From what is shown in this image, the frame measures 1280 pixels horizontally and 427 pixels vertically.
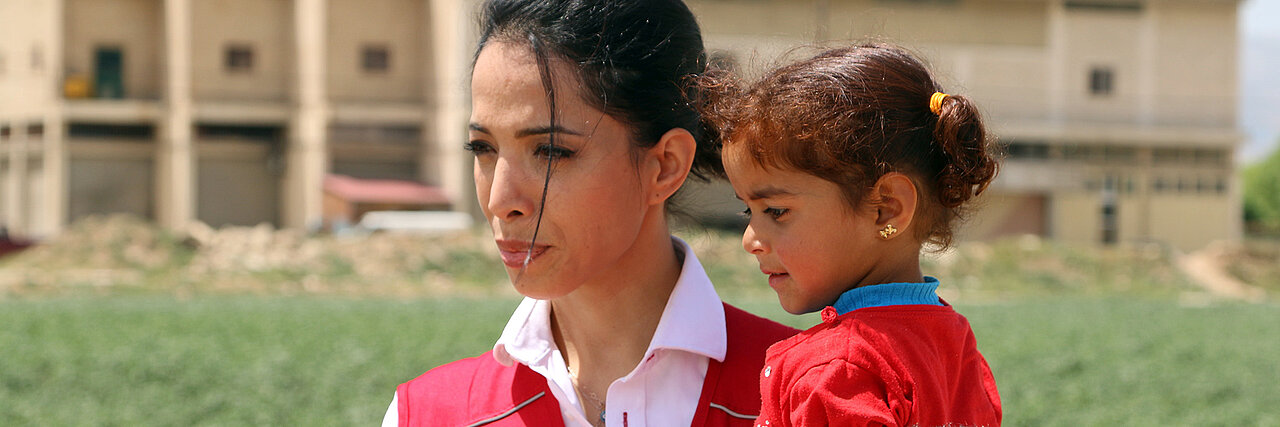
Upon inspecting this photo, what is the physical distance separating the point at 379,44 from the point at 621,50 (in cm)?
3458

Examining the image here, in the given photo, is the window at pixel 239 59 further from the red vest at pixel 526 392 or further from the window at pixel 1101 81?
the red vest at pixel 526 392

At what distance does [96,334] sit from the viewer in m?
13.5

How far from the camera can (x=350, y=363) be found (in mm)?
11914

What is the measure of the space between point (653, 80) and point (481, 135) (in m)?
0.31

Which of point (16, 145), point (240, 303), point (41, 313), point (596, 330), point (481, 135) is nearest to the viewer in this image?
point (481, 135)

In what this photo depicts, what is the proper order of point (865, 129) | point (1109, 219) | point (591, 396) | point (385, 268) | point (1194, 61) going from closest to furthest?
point (865, 129) → point (591, 396) → point (385, 268) → point (1109, 219) → point (1194, 61)

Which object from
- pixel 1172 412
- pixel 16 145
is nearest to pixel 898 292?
pixel 1172 412

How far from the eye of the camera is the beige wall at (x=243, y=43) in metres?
34.6

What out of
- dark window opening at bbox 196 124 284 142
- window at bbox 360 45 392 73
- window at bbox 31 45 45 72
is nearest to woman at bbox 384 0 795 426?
window at bbox 360 45 392 73

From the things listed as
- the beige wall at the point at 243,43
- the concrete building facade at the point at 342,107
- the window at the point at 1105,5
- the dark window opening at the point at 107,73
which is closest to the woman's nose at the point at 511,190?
the concrete building facade at the point at 342,107

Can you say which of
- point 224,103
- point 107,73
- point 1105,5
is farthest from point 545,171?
point 1105,5

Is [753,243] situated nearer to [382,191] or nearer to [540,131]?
[540,131]

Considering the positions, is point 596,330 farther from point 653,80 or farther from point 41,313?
point 41,313

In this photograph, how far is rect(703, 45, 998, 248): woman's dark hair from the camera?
171cm
